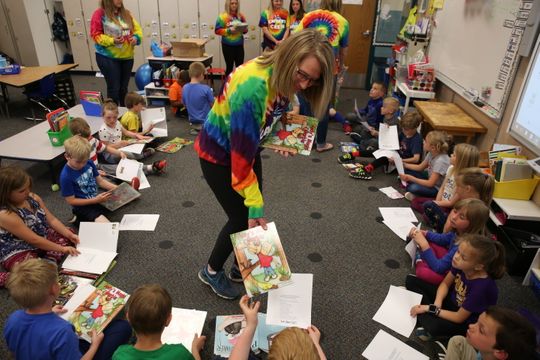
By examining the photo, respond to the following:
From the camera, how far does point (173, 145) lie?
4.29 metres

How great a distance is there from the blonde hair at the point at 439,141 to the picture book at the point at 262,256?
6.78 feet

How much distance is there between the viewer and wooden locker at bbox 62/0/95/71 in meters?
6.83

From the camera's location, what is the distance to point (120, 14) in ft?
14.1

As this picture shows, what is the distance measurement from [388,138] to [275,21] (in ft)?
9.37

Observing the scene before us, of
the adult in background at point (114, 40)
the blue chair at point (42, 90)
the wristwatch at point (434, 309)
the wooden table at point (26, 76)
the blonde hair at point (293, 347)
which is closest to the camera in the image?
the blonde hair at point (293, 347)

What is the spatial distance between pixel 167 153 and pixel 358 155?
7.05 feet

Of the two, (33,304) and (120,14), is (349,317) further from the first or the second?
(120,14)

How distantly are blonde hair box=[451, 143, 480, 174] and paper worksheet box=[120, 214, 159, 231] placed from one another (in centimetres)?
237

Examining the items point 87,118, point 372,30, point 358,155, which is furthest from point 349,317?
point 372,30

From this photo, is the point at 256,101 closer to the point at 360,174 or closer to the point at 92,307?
the point at 92,307

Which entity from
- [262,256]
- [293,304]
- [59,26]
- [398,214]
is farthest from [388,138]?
[59,26]

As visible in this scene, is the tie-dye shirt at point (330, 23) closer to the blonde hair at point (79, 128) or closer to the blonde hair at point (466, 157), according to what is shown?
the blonde hair at point (466, 157)

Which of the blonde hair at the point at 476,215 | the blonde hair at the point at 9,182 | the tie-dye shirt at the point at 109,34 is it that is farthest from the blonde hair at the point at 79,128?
the blonde hair at the point at 476,215

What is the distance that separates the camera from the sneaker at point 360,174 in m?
3.71
